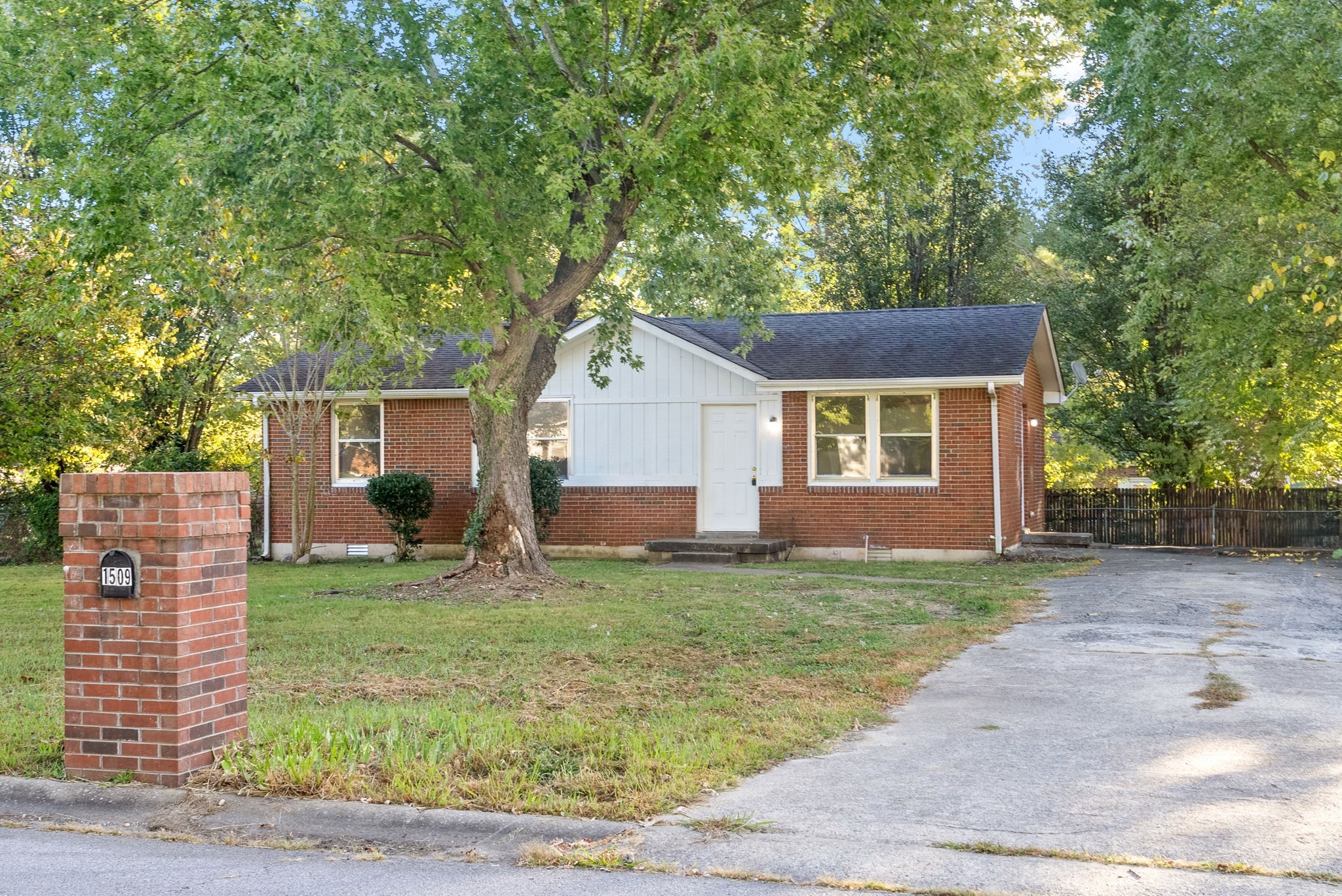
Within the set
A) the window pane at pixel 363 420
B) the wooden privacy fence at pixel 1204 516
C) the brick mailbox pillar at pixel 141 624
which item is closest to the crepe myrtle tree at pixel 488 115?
the brick mailbox pillar at pixel 141 624

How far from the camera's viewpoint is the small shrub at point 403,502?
19766mm

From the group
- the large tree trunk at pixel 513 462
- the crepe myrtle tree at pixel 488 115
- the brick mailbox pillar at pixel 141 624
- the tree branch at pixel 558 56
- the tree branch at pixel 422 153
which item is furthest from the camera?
the large tree trunk at pixel 513 462

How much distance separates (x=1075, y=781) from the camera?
545cm

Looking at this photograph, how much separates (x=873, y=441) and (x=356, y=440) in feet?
30.4

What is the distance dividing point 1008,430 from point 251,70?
44.7 ft

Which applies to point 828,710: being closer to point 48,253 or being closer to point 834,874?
point 834,874

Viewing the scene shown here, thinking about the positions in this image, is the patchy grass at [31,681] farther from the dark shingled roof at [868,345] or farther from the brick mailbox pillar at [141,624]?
the dark shingled roof at [868,345]

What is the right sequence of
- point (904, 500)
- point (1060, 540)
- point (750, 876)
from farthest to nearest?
point (1060, 540)
point (904, 500)
point (750, 876)

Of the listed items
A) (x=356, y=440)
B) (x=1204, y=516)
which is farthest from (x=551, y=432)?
(x=1204, y=516)

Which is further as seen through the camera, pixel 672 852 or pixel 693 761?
pixel 693 761

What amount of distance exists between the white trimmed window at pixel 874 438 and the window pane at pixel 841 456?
0.04 ft

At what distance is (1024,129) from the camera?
15.0 m

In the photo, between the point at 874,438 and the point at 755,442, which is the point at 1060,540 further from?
the point at 755,442

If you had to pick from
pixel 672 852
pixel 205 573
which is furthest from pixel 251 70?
pixel 672 852
